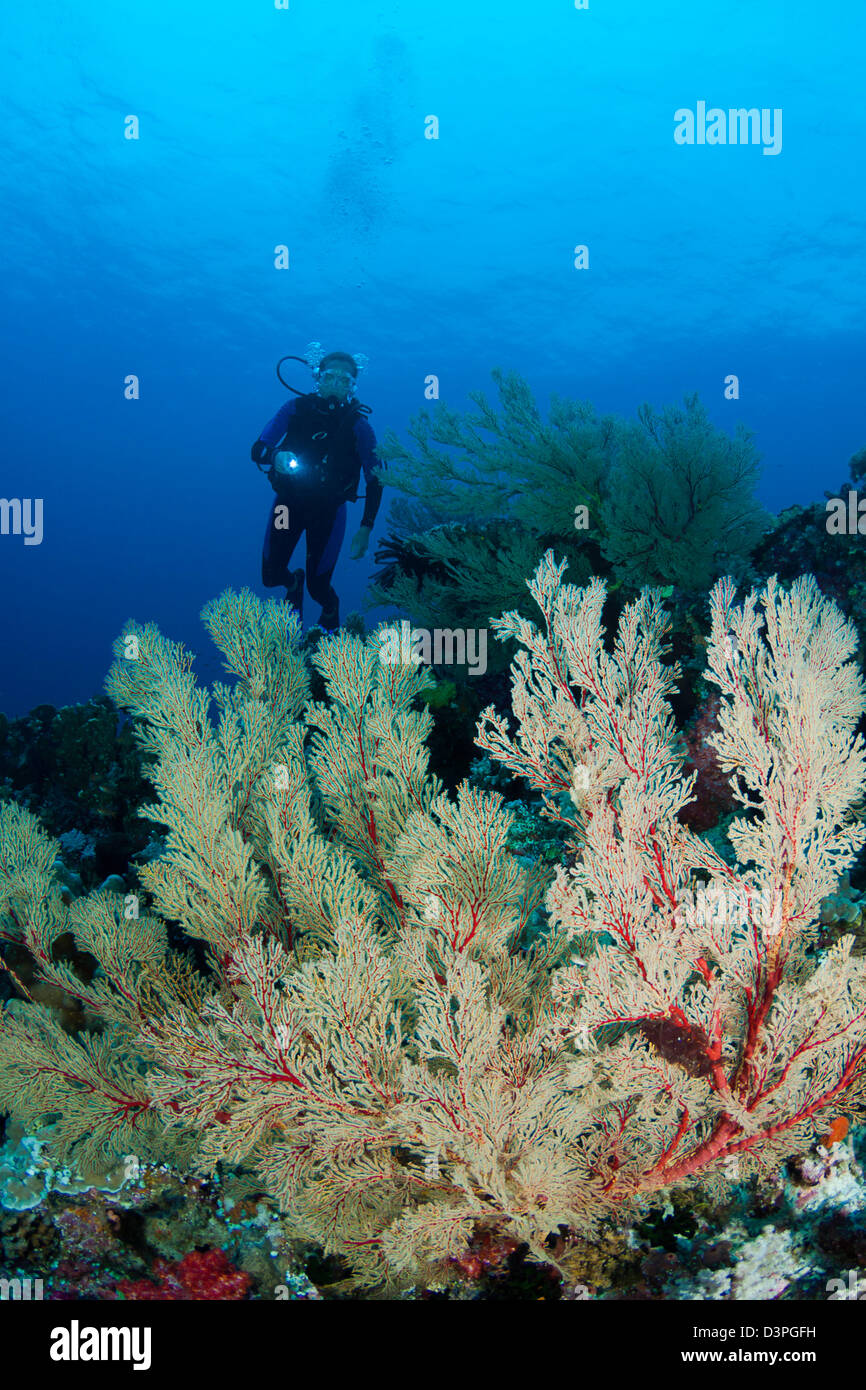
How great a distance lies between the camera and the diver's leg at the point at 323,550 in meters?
10.6

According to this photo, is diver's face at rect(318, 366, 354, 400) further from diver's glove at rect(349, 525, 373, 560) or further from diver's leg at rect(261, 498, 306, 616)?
diver's glove at rect(349, 525, 373, 560)

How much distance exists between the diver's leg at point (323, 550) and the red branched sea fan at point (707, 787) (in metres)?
7.54

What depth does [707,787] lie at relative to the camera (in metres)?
3.87

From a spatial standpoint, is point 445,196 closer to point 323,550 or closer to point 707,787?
point 323,550

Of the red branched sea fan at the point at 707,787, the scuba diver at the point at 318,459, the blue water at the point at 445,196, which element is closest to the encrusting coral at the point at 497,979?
the red branched sea fan at the point at 707,787

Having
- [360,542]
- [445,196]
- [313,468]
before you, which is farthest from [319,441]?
[445,196]

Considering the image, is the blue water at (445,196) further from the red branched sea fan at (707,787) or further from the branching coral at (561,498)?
the red branched sea fan at (707,787)

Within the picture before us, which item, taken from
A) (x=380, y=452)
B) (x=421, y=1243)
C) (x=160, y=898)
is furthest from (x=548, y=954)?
(x=380, y=452)

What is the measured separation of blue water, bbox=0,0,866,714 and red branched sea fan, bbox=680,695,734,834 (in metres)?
17.4

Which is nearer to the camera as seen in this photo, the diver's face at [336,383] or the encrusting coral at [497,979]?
the encrusting coral at [497,979]

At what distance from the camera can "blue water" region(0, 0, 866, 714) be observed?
83.7 feet

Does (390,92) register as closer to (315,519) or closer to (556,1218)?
(315,519)

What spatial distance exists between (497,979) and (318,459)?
30.5 feet

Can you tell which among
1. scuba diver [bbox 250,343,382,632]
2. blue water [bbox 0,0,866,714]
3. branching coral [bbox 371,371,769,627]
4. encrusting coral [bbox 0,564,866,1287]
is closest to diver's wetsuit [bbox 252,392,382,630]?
scuba diver [bbox 250,343,382,632]
